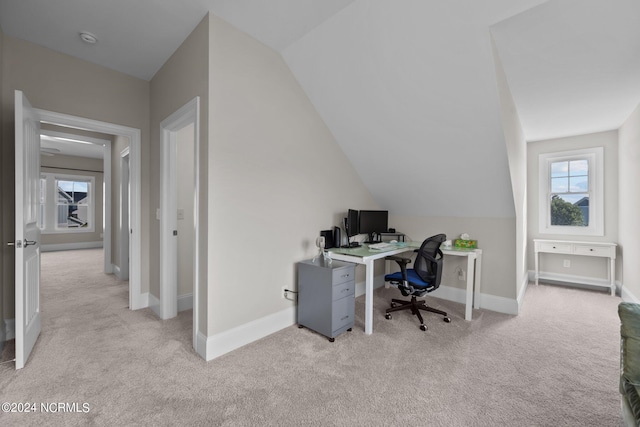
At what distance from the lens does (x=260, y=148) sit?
2.53 m

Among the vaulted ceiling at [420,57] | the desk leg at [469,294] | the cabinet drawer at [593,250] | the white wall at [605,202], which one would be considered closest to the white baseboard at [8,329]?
the vaulted ceiling at [420,57]

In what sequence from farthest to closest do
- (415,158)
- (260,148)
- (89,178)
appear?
1. (89,178)
2. (415,158)
3. (260,148)

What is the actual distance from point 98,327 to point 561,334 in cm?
458

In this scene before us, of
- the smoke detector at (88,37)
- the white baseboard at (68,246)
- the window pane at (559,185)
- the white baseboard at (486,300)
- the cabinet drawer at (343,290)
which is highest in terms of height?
the smoke detector at (88,37)

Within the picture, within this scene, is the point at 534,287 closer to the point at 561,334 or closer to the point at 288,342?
the point at 561,334

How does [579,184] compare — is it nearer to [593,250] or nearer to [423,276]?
[593,250]

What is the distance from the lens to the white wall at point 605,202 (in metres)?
4.15

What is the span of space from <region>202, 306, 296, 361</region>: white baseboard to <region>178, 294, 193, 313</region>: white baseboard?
1.10m

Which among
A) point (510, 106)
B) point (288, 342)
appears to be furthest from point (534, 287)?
point (288, 342)

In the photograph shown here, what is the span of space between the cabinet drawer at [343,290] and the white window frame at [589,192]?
13.3 ft

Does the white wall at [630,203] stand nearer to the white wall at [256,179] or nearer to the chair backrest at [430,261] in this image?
the chair backrest at [430,261]

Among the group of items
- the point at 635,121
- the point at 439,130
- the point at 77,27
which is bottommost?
the point at 439,130

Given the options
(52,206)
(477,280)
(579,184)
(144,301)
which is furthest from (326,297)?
(52,206)

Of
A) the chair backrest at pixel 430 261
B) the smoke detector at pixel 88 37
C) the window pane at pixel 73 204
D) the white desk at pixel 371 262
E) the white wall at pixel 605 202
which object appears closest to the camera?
the smoke detector at pixel 88 37
